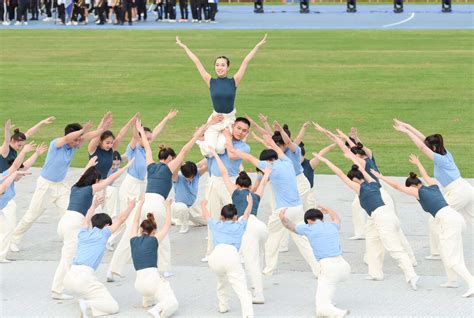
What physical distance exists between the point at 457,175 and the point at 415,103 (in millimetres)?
14529

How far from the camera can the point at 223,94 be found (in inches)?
628

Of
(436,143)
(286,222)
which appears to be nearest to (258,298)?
(286,222)

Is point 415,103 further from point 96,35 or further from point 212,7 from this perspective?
point 212,7

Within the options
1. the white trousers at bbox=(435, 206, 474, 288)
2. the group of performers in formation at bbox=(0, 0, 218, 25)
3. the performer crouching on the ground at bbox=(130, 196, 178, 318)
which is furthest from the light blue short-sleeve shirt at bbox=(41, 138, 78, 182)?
the group of performers in formation at bbox=(0, 0, 218, 25)

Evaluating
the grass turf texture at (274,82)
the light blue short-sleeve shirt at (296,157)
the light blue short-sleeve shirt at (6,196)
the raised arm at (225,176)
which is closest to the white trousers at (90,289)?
the raised arm at (225,176)

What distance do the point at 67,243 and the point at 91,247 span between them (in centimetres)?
99

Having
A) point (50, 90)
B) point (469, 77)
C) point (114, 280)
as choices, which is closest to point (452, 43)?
point (469, 77)

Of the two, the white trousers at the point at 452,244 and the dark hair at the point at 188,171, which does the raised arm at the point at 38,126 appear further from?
the white trousers at the point at 452,244

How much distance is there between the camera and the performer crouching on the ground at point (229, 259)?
12336 mm

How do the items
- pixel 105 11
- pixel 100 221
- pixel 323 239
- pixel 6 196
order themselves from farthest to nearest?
pixel 105 11
pixel 6 196
pixel 100 221
pixel 323 239

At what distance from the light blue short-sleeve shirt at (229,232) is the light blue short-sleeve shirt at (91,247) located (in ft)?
4.12

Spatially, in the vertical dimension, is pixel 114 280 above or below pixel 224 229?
below

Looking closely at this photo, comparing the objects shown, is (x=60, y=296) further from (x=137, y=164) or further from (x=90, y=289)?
(x=137, y=164)

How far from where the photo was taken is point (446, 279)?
46.2ft
